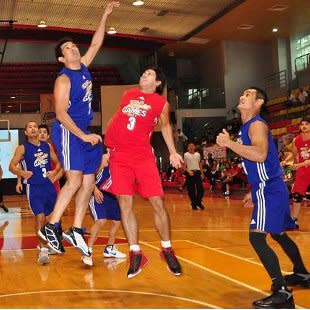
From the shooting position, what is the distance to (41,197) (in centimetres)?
748

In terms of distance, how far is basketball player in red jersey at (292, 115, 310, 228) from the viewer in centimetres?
876

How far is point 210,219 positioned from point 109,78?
62.2 feet

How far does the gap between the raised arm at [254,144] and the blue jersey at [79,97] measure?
139 cm

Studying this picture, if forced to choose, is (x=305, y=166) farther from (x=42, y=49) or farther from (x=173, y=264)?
(x=42, y=49)

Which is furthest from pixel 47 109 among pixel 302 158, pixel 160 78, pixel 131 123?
pixel 131 123

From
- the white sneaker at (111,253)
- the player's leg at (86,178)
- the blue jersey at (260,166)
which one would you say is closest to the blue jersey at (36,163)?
the white sneaker at (111,253)

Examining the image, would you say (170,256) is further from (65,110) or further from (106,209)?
(106,209)

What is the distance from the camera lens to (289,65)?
83.8 feet

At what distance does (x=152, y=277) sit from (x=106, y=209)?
5.24 ft

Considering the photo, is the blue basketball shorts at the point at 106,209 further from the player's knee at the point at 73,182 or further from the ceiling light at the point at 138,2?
the ceiling light at the point at 138,2

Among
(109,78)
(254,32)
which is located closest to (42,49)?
(109,78)

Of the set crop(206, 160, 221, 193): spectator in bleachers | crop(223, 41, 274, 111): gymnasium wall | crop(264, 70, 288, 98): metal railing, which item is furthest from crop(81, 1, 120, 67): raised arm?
crop(223, 41, 274, 111): gymnasium wall

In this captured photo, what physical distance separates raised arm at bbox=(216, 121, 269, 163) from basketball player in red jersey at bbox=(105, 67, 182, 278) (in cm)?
74

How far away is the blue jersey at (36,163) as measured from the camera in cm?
749
